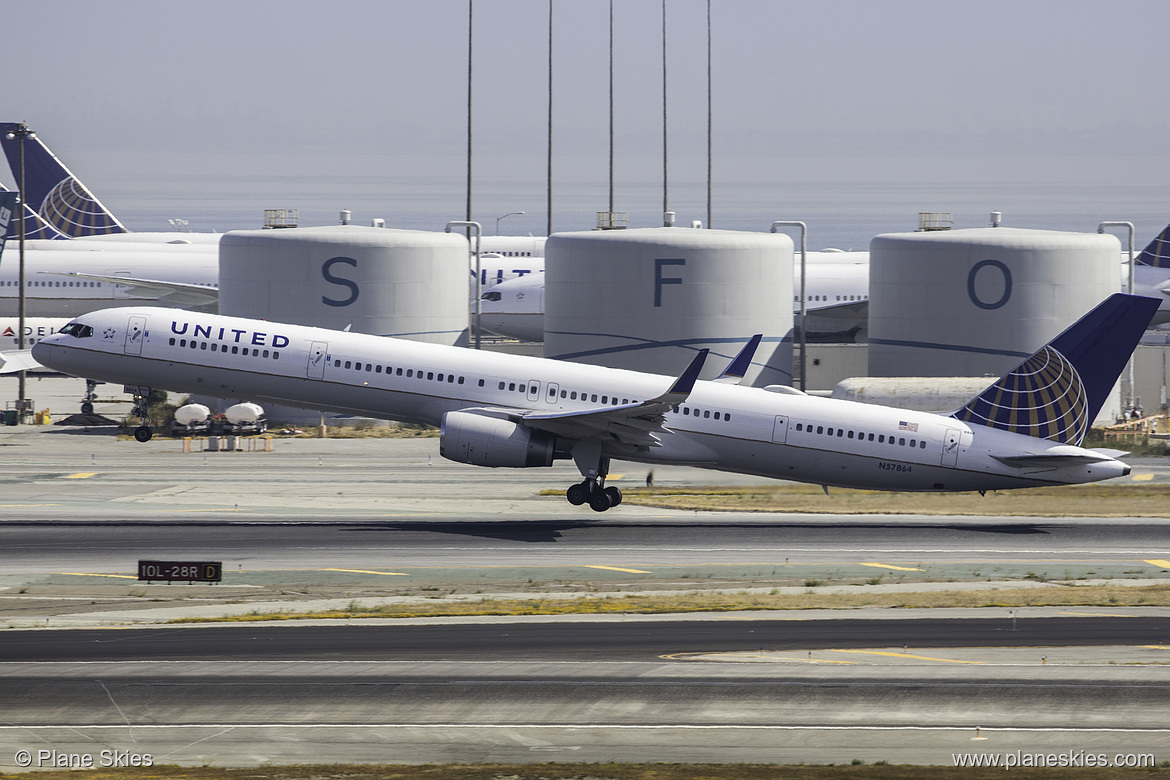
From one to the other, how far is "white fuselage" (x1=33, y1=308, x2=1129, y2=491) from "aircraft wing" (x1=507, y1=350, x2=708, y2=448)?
809mm

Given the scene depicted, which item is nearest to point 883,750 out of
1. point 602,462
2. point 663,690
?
point 663,690

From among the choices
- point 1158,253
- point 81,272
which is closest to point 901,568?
point 1158,253

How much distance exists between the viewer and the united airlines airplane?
45.7m

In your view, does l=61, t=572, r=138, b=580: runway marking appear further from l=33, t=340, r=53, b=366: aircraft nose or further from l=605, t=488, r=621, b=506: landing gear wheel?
l=605, t=488, r=621, b=506: landing gear wheel

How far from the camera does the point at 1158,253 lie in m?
119

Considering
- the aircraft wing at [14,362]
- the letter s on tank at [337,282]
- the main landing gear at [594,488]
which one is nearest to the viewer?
the main landing gear at [594,488]

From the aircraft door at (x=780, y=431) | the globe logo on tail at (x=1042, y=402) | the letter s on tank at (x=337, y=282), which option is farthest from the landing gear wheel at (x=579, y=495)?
the letter s on tank at (x=337, y=282)

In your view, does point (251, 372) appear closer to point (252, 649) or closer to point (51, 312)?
point (252, 649)

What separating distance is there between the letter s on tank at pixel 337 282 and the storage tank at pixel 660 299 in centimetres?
1241

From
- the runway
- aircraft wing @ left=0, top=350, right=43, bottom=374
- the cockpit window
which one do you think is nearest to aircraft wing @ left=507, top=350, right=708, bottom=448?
the runway

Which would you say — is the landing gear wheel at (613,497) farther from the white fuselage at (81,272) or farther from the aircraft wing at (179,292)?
the white fuselage at (81,272)

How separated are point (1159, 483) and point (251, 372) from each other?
39.7 meters

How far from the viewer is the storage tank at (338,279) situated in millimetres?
78375

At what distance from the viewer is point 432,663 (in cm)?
2784
